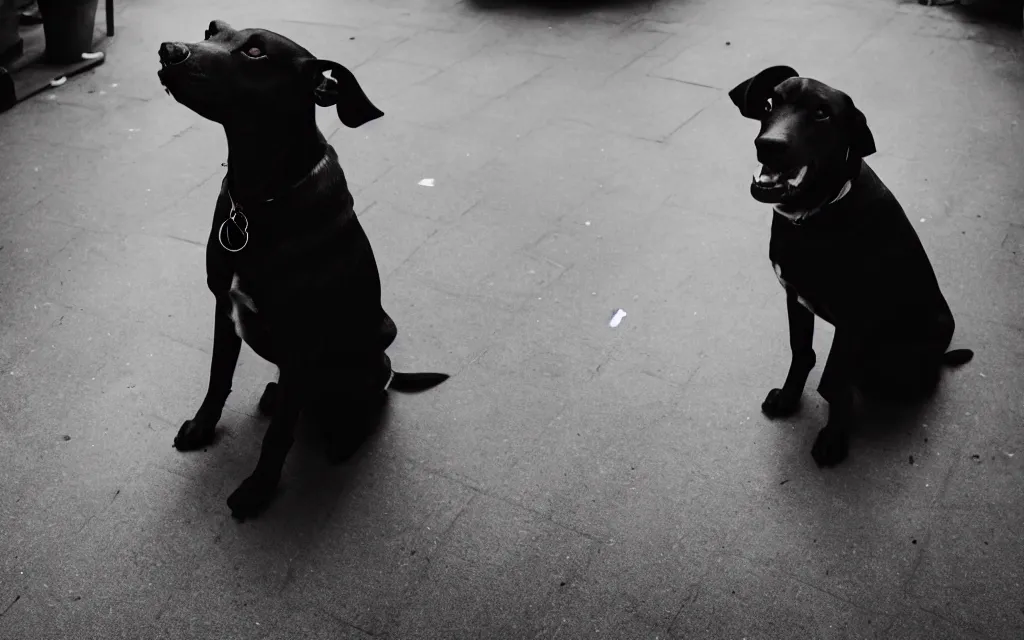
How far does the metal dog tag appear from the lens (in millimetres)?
2596

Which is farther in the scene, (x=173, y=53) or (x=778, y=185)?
(x=778, y=185)

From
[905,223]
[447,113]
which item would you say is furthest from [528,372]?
[447,113]

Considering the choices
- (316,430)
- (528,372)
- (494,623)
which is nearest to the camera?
(494,623)

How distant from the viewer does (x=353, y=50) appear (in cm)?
660

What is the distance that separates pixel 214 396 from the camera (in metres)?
3.12

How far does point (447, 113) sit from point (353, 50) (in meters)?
1.46

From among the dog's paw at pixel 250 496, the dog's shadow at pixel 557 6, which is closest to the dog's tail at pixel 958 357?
the dog's paw at pixel 250 496

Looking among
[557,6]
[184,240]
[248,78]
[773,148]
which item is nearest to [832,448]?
[773,148]

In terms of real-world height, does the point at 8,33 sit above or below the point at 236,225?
below

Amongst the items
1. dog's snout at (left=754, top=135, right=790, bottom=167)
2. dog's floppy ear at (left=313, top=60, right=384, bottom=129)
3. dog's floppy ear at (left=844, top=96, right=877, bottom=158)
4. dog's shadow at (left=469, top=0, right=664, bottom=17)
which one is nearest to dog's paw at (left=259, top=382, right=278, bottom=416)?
dog's floppy ear at (left=313, top=60, right=384, bottom=129)

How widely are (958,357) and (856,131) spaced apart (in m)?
1.30

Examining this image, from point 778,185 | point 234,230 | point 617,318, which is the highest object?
point 778,185

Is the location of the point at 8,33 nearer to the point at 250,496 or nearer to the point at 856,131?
the point at 250,496

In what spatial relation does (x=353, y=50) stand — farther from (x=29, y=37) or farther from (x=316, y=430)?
(x=316, y=430)
